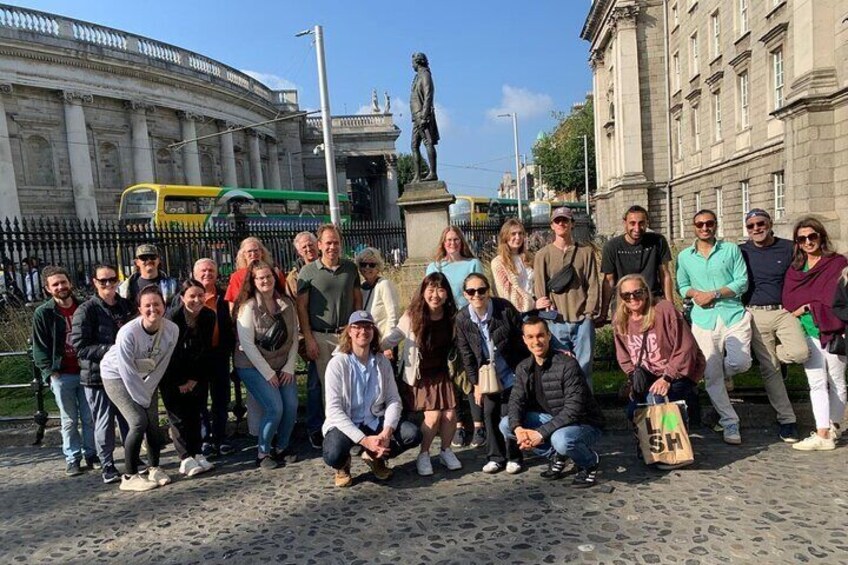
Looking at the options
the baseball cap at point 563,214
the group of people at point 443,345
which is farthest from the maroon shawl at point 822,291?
the baseball cap at point 563,214

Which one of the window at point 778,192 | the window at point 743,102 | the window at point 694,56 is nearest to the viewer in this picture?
the window at point 778,192

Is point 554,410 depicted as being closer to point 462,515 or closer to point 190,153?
point 462,515

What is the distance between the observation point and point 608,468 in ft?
15.4

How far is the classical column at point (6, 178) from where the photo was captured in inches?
1144

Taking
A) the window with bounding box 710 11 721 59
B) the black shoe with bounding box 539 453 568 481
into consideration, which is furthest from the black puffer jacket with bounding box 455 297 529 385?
the window with bounding box 710 11 721 59

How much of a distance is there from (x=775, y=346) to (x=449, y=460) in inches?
116

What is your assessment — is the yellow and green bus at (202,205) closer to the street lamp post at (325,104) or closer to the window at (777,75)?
the street lamp post at (325,104)

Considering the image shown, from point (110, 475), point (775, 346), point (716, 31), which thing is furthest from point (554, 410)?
point (716, 31)

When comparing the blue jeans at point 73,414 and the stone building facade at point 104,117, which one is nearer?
the blue jeans at point 73,414

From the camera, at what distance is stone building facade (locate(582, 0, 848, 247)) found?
15.9 meters

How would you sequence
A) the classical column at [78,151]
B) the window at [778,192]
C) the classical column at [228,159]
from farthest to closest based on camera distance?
the classical column at [228,159] < the classical column at [78,151] < the window at [778,192]

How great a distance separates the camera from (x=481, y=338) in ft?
15.9

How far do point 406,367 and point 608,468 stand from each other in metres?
1.81

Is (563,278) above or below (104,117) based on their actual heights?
below
